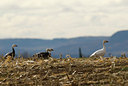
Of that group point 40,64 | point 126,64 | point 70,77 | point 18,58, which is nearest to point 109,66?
point 126,64

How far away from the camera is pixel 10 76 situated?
40.9 feet

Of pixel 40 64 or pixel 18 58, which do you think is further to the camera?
pixel 18 58

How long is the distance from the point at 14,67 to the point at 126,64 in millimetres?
4484

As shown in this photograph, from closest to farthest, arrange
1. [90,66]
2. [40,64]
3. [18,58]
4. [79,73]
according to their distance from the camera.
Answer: [79,73]
[90,66]
[40,64]
[18,58]

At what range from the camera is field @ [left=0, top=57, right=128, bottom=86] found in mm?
10695

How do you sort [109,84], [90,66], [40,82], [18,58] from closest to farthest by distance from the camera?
[109,84]
[40,82]
[90,66]
[18,58]

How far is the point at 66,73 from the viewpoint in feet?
38.8

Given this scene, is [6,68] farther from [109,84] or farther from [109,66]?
[109,84]

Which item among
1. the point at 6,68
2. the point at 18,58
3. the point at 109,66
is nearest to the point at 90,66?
the point at 109,66

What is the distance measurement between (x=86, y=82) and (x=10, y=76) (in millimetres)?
3274

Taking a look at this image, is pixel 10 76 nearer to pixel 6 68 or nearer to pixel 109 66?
pixel 6 68

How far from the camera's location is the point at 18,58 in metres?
15.9

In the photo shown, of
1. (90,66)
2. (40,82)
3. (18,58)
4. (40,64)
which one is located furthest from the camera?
(18,58)

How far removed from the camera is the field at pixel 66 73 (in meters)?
10.7
